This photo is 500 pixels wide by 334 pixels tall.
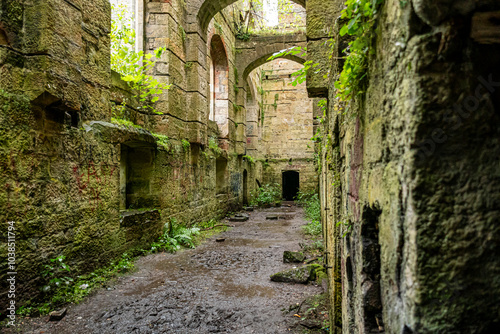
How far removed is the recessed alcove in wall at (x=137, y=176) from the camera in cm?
635

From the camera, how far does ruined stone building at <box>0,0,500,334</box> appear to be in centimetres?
75

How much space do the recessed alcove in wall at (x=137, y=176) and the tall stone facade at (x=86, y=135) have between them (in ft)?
0.07

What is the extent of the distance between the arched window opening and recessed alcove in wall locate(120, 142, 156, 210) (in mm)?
4719

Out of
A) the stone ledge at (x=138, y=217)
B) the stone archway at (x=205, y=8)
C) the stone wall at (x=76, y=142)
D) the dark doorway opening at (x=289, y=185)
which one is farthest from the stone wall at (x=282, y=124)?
the stone ledge at (x=138, y=217)

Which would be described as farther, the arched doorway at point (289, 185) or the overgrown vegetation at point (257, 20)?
the arched doorway at point (289, 185)

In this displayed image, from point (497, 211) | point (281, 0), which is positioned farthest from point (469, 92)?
point (281, 0)

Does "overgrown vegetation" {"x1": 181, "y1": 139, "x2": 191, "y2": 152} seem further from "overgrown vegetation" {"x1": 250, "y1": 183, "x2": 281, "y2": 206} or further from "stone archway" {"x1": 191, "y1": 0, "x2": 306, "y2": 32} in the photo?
"overgrown vegetation" {"x1": 250, "y1": 183, "x2": 281, "y2": 206}

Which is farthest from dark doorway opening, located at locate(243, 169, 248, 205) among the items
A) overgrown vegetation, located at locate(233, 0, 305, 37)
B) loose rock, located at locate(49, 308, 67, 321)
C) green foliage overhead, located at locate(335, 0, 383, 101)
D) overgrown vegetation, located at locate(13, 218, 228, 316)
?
green foliage overhead, located at locate(335, 0, 383, 101)

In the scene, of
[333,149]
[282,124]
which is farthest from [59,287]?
[282,124]

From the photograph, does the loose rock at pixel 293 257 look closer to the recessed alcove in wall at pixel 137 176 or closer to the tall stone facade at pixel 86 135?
the tall stone facade at pixel 86 135

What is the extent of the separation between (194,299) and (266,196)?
11276mm

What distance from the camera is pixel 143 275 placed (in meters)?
4.62

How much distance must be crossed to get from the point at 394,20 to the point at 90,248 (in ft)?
14.5

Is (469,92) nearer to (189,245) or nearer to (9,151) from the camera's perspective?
(9,151)
